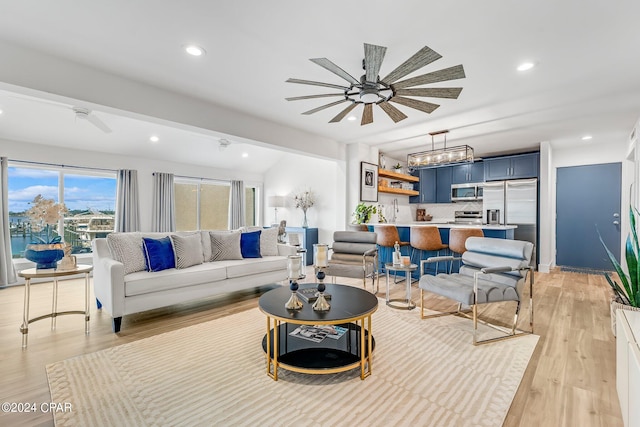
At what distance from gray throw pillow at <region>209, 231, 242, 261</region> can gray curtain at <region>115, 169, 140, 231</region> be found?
2.95 meters

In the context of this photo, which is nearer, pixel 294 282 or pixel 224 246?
pixel 294 282

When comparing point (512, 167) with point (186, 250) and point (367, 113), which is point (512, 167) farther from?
point (186, 250)

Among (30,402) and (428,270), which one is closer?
(30,402)

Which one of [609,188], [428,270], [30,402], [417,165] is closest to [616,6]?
[417,165]

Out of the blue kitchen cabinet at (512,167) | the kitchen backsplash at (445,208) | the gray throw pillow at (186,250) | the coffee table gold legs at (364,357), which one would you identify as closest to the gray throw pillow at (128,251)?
the gray throw pillow at (186,250)

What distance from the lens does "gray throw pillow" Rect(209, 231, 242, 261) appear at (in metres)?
4.06

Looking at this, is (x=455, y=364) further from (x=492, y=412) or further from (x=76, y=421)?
(x=76, y=421)

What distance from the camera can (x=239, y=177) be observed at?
7.94 metres

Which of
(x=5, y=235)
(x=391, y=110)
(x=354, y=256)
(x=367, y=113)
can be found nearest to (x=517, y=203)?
(x=354, y=256)

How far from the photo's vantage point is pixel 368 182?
625cm

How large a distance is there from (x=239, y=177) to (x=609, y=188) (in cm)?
821

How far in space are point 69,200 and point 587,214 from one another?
1030 centimetres

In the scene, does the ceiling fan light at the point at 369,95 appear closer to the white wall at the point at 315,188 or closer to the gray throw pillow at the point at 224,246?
the gray throw pillow at the point at 224,246

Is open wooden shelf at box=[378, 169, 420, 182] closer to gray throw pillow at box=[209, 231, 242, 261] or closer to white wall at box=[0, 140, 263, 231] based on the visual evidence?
gray throw pillow at box=[209, 231, 242, 261]
